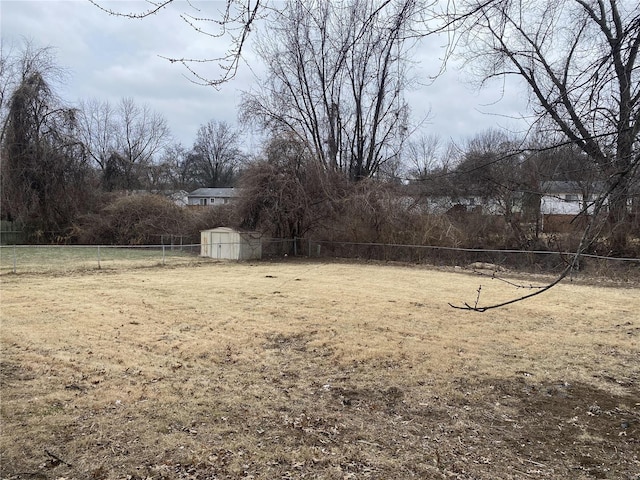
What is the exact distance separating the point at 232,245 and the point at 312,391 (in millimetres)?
18930

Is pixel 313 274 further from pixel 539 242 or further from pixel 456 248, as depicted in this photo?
pixel 539 242

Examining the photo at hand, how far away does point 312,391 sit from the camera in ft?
15.5

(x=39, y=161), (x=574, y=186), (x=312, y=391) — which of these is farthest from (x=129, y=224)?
(x=574, y=186)

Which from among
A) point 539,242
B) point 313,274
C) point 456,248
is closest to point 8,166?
point 313,274

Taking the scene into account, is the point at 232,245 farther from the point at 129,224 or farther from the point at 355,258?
the point at 129,224

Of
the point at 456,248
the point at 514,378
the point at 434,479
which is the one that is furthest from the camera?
the point at 456,248

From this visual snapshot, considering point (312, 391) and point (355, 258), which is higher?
point (355, 258)

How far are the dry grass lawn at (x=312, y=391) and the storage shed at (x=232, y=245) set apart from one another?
507 inches

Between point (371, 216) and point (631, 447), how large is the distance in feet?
66.4

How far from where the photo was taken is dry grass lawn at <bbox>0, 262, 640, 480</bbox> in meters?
3.20

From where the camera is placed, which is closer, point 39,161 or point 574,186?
point 574,186

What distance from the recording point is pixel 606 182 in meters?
3.81

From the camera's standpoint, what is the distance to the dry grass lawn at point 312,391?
3.20m

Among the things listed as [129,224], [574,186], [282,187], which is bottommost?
[574,186]
